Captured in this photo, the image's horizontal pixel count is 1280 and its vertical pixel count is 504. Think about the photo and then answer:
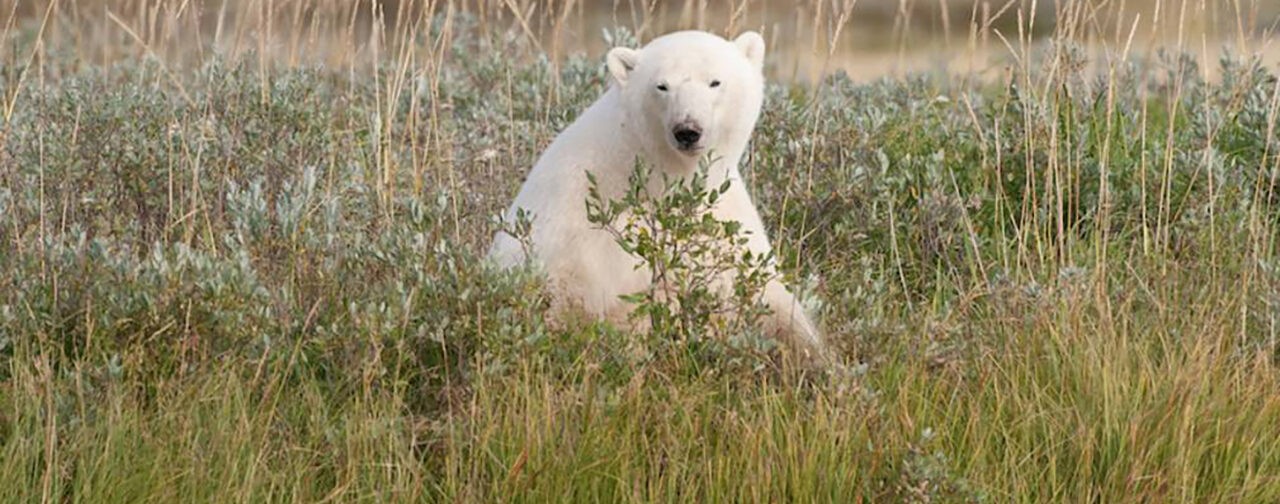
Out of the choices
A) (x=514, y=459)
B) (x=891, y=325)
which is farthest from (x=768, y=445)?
(x=891, y=325)

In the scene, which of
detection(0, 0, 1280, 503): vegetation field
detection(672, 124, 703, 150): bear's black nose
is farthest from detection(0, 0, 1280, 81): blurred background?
detection(672, 124, 703, 150): bear's black nose

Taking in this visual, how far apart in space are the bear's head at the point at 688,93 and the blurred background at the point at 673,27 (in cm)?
56

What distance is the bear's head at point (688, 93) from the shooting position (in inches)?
195

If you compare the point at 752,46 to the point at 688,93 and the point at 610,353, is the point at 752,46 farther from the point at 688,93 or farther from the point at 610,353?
the point at 610,353

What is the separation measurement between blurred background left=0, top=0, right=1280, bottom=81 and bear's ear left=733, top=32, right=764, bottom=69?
13.4 inches

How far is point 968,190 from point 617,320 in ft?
6.43

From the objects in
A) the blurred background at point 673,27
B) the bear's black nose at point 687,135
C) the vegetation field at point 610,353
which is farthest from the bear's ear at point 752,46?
the vegetation field at point 610,353

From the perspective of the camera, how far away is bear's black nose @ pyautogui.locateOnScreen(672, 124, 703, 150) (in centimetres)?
488

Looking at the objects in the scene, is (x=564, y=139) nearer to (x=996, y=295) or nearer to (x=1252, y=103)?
(x=996, y=295)

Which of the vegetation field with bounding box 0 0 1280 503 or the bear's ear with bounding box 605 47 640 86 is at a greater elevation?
the bear's ear with bounding box 605 47 640 86

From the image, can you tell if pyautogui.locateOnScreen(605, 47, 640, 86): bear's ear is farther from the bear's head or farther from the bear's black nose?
the bear's black nose

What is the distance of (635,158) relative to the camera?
5031 millimetres

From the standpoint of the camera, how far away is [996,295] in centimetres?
491

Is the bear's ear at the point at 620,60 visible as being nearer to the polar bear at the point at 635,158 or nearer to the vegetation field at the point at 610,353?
the polar bear at the point at 635,158
